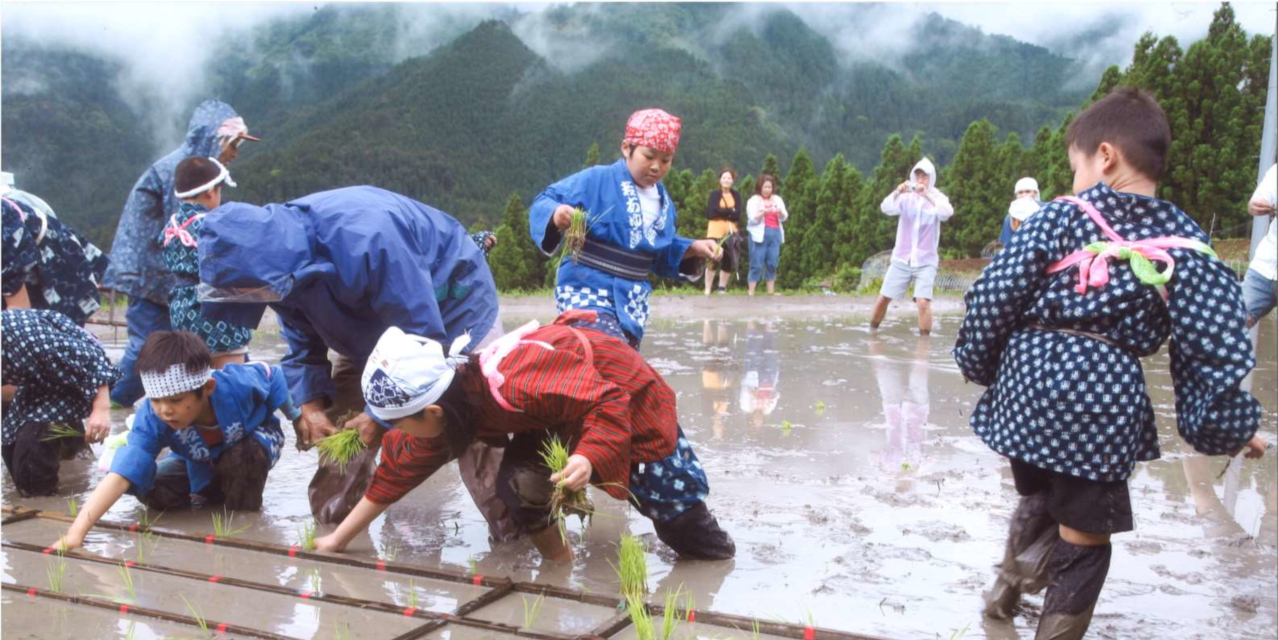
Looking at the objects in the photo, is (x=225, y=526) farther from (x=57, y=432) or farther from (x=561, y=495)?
(x=561, y=495)

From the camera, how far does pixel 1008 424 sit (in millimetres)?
3115

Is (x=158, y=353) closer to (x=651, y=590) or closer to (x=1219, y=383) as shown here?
(x=651, y=590)

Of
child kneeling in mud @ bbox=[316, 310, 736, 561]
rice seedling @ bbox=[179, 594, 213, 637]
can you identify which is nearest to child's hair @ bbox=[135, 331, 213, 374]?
child kneeling in mud @ bbox=[316, 310, 736, 561]

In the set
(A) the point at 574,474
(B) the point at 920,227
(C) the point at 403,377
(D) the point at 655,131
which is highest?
(D) the point at 655,131

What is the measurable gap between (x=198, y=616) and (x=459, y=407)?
0.97 m

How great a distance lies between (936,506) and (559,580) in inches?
66.6

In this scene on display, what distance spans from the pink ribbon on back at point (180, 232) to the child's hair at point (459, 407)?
104 inches

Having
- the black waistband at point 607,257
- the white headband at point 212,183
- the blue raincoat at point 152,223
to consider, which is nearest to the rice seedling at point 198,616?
the black waistband at point 607,257

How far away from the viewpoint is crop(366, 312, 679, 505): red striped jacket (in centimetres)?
355

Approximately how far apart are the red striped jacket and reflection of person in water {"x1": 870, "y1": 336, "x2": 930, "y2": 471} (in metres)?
1.91

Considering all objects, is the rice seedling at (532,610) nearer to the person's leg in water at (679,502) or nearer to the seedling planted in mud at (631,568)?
the seedling planted in mud at (631,568)

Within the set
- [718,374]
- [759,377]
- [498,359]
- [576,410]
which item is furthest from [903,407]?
[498,359]

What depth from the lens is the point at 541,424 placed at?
3.75 m

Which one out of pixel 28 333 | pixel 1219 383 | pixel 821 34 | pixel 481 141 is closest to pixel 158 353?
pixel 28 333
